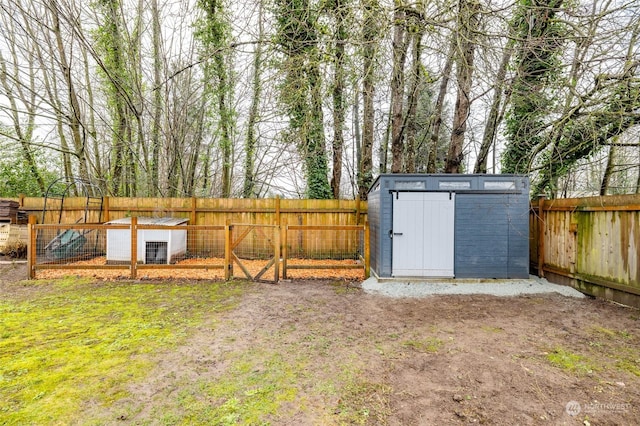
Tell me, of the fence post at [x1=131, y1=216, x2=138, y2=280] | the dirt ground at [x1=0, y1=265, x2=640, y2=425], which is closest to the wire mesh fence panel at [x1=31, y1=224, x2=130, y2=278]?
the fence post at [x1=131, y1=216, x2=138, y2=280]

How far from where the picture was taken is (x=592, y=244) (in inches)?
191

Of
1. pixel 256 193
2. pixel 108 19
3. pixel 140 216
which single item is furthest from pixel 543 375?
pixel 108 19

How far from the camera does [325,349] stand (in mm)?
2990

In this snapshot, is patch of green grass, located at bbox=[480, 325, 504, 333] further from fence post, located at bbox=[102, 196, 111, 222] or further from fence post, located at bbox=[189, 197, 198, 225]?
fence post, located at bbox=[102, 196, 111, 222]

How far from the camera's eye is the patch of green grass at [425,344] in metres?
2.99

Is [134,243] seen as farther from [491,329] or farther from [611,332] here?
[611,332]

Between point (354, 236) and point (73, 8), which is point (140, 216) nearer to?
point (73, 8)

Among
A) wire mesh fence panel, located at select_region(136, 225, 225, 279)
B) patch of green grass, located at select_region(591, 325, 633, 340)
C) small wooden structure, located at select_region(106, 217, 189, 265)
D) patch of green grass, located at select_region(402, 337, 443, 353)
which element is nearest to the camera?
patch of green grass, located at select_region(402, 337, 443, 353)

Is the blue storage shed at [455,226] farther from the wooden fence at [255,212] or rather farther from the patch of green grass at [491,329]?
the wooden fence at [255,212]

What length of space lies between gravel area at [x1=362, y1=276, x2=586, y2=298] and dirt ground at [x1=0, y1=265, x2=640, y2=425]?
33cm

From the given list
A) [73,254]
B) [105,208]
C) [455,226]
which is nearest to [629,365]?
[455,226]

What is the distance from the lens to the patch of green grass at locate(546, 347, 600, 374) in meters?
2.61

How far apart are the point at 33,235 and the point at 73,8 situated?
4413 millimetres

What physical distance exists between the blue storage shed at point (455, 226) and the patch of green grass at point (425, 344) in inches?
95.3
